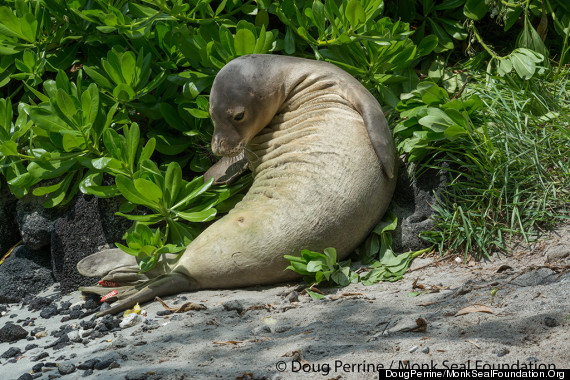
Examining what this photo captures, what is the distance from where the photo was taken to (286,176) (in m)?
4.90

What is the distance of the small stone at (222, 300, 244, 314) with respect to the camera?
4175mm

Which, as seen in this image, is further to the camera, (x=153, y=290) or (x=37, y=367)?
(x=153, y=290)

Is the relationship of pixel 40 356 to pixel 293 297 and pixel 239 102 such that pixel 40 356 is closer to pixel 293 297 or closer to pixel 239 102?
pixel 293 297

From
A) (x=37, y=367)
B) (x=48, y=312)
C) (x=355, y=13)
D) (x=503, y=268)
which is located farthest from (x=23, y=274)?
(x=503, y=268)

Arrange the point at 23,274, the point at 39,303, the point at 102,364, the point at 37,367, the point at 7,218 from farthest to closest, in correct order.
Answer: the point at 7,218, the point at 23,274, the point at 39,303, the point at 37,367, the point at 102,364

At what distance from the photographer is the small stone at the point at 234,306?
13.7 ft

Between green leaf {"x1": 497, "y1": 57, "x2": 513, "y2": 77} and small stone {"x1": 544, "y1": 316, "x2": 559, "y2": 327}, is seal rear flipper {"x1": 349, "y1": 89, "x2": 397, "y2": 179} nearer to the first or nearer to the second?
green leaf {"x1": 497, "y1": 57, "x2": 513, "y2": 77}

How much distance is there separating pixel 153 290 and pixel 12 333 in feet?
2.94

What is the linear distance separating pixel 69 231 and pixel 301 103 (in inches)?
80.0

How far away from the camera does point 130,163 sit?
16.1ft

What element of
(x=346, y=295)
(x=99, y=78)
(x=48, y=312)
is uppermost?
(x=99, y=78)

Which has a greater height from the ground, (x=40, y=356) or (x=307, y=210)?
(x=307, y=210)

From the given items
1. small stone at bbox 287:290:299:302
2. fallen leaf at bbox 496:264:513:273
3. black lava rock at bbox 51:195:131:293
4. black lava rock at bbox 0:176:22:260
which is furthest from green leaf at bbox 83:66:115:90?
fallen leaf at bbox 496:264:513:273

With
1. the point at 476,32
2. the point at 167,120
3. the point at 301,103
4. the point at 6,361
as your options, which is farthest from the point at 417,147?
the point at 6,361
